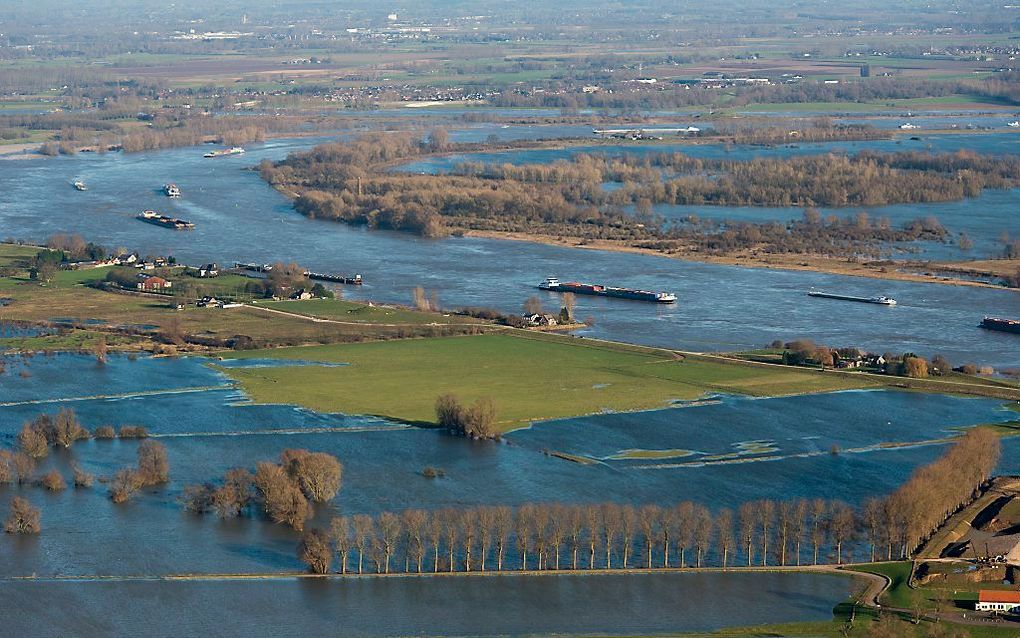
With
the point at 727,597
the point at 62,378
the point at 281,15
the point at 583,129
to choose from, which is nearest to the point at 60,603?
the point at 727,597

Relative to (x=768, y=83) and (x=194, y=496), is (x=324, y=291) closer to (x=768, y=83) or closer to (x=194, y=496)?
(x=194, y=496)

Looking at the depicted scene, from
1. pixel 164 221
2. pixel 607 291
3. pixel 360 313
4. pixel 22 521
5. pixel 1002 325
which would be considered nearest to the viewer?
pixel 22 521

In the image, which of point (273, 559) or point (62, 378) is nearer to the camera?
point (273, 559)

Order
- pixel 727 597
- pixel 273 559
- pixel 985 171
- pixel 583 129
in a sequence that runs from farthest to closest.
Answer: pixel 583 129, pixel 985 171, pixel 273 559, pixel 727 597

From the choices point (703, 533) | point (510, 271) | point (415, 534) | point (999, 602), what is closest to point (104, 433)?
point (415, 534)

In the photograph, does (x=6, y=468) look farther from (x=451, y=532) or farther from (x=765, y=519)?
(x=765, y=519)

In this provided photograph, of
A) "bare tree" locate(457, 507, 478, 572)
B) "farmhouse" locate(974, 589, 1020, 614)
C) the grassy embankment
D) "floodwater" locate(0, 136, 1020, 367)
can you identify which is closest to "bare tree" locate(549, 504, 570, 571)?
"bare tree" locate(457, 507, 478, 572)

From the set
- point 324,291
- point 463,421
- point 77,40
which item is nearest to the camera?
point 463,421
